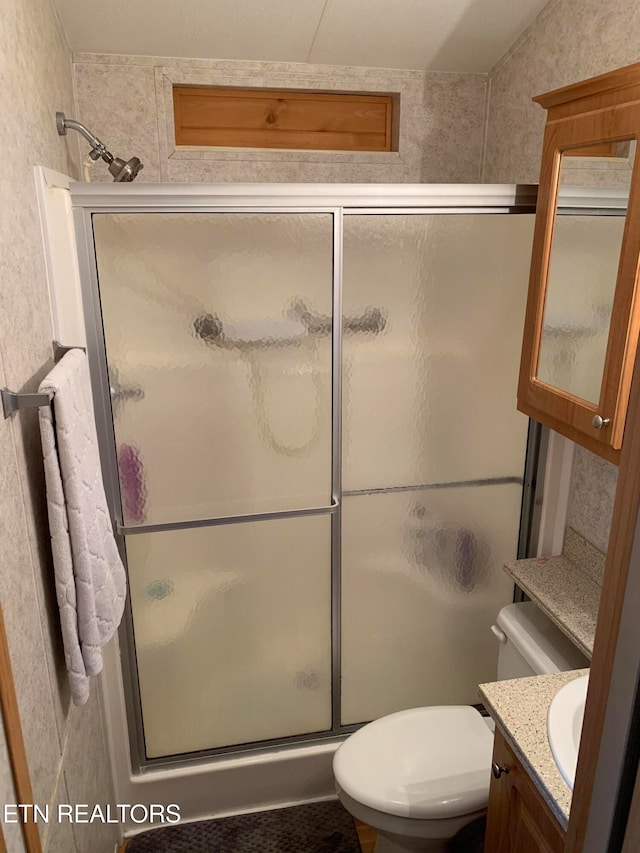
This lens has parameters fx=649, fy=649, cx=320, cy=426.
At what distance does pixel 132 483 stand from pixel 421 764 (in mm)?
1027

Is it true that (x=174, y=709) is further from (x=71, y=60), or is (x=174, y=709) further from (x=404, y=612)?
(x=71, y=60)

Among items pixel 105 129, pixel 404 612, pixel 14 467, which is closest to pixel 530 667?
pixel 404 612

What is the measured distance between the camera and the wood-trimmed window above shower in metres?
1.93

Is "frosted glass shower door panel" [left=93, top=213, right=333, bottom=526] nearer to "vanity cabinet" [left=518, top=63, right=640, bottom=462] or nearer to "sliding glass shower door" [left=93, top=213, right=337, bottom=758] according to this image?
"sliding glass shower door" [left=93, top=213, right=337, bottom=758]

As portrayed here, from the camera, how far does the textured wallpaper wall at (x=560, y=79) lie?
1.54m

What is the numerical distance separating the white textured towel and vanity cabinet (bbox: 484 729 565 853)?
2.70 feet

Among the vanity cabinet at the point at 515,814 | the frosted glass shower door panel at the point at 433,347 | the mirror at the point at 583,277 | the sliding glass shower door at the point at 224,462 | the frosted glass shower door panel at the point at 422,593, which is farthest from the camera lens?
the frosted glass shower door panel at the point at 422,593

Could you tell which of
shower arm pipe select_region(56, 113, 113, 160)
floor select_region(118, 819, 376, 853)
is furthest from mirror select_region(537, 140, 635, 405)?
floor select_region(118, 819, 376, 853)

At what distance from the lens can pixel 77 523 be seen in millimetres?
1166

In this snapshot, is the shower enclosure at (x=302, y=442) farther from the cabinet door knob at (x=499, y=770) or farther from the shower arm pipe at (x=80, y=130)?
the cabinet door knob at (x=499, y=770)

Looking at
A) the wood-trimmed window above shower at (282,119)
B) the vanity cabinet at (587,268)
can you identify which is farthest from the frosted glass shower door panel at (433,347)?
the wood-trimmed window above shower at (282,119)

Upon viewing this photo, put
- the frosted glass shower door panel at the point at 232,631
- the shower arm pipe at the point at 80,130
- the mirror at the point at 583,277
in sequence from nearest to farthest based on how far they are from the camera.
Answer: the mirror at the point at 583,277 → the shower arm pipe at the point at 80,130 → the frosted glass shower door panel at the point at 232,631

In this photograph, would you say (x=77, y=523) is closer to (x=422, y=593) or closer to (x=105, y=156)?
(x=105, y=156)

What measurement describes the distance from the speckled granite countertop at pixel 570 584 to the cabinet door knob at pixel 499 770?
346 mm
